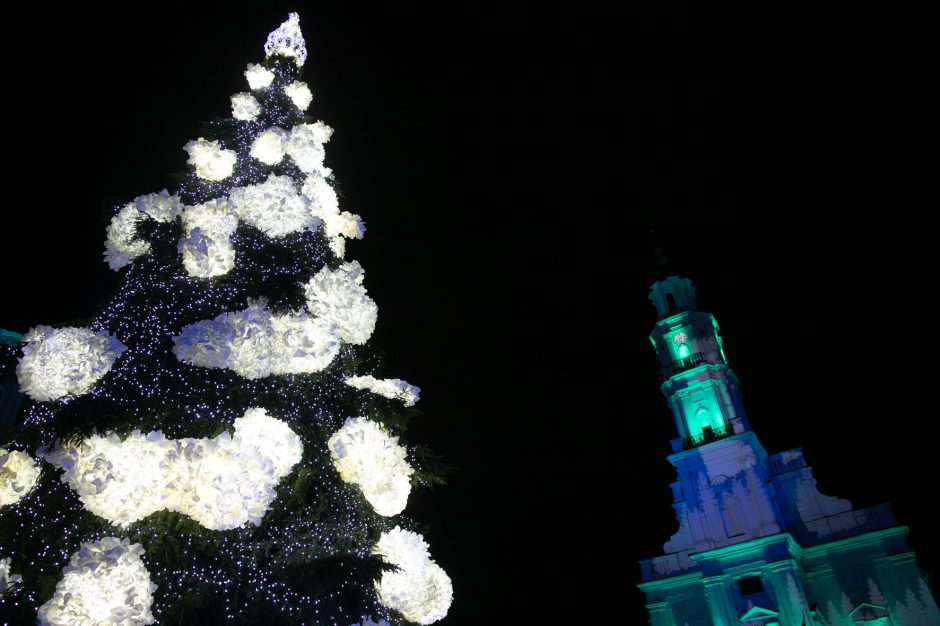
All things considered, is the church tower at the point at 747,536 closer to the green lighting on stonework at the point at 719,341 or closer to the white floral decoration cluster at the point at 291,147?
the green lighting on stonework at the point at 719,341

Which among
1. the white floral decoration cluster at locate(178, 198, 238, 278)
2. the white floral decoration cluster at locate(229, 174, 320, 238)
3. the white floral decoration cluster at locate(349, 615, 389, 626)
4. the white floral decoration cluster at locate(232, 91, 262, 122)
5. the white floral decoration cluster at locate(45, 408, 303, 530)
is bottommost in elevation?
the white floral decoration cluster at locate(349, 615, 389, 626)

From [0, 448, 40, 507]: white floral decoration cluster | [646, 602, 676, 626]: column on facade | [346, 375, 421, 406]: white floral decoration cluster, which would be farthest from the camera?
[646, 602, 676, 626]: column on facade

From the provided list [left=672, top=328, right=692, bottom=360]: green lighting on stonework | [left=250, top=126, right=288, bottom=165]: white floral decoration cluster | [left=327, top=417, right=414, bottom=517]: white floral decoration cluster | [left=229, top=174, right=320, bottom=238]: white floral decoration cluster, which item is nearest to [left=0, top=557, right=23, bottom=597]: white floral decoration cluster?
[left=327, top=417, right=414, bottom=517]: white floral decoration cluster

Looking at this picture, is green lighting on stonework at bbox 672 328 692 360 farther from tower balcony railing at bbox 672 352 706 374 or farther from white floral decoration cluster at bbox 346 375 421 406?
white floral decoration cluster at bbox 346 375 421 406

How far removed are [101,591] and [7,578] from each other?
95 cm

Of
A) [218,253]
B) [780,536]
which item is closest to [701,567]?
[780,536]

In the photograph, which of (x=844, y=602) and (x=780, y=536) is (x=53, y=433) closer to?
(x=780, y=536)

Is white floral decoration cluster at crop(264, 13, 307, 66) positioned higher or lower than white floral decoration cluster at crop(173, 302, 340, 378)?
higher

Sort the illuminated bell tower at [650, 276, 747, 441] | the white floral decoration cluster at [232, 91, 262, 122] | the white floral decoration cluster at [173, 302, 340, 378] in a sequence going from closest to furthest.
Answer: the white floral decoration cluster at [173, 302, 340, 378], the white floral decoration cluster at [232, 91, 262, 122], the illuminated bell tower at [650, 276, 747, 441]

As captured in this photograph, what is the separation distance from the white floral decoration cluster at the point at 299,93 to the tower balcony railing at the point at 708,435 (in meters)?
24.2

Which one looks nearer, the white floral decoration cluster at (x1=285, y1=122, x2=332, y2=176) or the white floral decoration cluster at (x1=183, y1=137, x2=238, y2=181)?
the white floral decoration cluster at (x1=183, y1=137, x2=238, y2=181)

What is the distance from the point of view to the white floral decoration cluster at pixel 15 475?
159 inches

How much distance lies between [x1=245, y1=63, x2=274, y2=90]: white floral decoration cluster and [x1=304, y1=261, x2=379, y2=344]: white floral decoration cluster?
2.86 metres

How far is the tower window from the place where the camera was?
72.5ft
